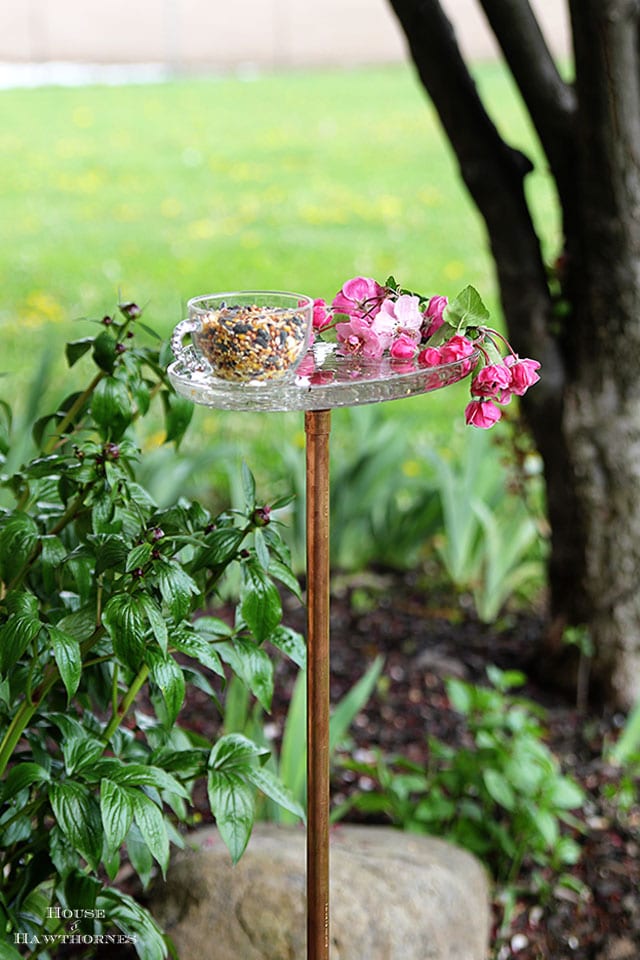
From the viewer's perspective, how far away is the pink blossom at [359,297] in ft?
4.70

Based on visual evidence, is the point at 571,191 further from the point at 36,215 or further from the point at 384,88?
the point at 384,88

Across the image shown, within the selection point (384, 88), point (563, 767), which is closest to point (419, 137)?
point (384, 88)

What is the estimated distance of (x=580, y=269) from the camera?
2414 mm

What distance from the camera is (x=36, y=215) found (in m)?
6.82

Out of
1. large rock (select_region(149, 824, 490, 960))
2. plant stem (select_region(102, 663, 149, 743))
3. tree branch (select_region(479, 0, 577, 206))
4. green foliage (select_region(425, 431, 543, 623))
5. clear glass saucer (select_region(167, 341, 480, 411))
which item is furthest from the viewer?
green foliage (select_region(425, 431, 543, 623))

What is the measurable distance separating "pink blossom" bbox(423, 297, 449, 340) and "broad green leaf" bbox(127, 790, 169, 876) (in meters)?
0.62

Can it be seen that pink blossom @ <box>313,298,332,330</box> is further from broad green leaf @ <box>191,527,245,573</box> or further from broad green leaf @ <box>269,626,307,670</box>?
broad green leaf @ <box>269,626,307,670</box>

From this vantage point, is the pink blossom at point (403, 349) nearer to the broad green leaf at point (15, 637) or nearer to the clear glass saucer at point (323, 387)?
the clear glass saucer at point (323, 387)

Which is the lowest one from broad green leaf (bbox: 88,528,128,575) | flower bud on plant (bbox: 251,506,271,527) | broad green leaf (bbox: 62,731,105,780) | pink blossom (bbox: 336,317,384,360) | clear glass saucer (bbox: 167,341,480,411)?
broad green leaf (bbox: 62,731,105,780)

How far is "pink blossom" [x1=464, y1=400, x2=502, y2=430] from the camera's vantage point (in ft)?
4.32

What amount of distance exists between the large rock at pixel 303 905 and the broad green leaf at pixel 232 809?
39cm

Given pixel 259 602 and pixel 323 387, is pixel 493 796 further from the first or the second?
pixel 323 387

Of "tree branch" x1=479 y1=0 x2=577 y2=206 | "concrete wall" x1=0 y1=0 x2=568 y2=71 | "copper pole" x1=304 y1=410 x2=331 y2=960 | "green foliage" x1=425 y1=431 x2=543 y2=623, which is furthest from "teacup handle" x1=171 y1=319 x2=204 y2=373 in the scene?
"concrete wall" x1=0 y1=0 x2=568 y2=71

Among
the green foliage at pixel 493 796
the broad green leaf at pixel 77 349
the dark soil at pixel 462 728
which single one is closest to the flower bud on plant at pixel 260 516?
the broad green leaf at pixel 77 349
